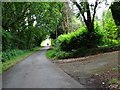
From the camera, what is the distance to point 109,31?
53188 mm

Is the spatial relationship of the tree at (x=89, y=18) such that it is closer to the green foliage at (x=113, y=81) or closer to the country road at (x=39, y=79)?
the country road at (x=39, y=79)

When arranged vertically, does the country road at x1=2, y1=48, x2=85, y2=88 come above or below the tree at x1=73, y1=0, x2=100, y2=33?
below

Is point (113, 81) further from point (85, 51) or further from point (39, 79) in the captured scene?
point (85, 51)

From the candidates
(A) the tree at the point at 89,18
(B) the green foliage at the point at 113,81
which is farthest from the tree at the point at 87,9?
(B) the green foliage at the point at 113,81

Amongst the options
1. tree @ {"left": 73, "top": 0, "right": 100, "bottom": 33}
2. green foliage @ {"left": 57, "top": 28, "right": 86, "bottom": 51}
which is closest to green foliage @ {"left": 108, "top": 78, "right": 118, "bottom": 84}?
tree @ {"left": 73, "top": 0, "right": 100, "bottom": 33}

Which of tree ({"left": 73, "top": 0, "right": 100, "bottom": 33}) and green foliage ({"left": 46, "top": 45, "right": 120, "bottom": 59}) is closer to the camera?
green foliage ({"left": 46, "top": 45, "right": 120, "bottom": 59})

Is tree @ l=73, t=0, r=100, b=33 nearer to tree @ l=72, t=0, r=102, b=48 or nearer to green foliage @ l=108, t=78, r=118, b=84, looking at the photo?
tree @ l=72, t=0, r=102, b=48

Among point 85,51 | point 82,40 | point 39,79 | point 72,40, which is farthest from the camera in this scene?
point 72,40

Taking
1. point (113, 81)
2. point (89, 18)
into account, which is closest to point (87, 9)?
point (89, 18)

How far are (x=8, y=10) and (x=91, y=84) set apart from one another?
81.0 ft

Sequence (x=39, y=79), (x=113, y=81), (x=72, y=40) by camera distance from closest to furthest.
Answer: (x=113, y=81)
(x=39, y=79)
(x=72, y=40)

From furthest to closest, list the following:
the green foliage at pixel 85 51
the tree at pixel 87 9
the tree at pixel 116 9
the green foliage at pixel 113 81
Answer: the tree at pixel 87 9 → the green foliage at pixel 85 51 → the tree at pixel 116 9 → the green foliage at pixel 113 81

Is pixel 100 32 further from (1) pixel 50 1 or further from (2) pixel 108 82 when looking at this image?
(2) pixel 108 82

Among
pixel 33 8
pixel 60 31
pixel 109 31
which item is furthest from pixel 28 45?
pixel 33 8
